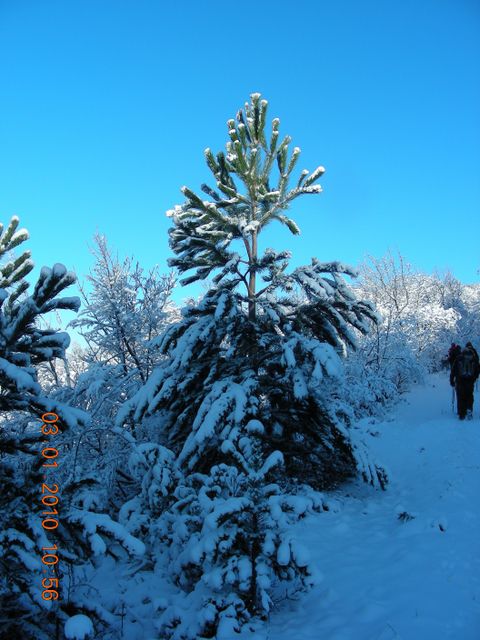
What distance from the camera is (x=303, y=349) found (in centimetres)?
628

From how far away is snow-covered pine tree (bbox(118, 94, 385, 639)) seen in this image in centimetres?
507

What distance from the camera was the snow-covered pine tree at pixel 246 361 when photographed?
5.07 metres

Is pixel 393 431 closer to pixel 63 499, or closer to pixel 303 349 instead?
pixel 303 349

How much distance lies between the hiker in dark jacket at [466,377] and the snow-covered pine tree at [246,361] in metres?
5.21

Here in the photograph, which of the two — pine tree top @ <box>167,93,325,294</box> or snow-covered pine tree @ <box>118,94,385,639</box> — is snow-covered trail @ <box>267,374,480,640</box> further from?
pine tree top @ <box>167,93,325,294</box>

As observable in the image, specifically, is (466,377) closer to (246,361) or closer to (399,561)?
(246,361)

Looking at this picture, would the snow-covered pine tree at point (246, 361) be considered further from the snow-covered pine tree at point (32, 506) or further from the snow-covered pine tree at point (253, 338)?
the snow-covered pine tree at point (32, 506)

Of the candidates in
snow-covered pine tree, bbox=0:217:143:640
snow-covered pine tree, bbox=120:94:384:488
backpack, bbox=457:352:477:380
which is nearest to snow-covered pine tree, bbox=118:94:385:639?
snow-covered pine tree, bbox=120:94:384:488

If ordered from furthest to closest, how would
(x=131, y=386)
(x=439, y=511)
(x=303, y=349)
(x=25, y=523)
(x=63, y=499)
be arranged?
(x=131, y=386) < (x=303, y=349) < (x=439, y=511) < (x=63, y=499) < (x=25, y=523)

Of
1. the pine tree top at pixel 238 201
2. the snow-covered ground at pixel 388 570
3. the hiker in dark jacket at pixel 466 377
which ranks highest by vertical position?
the pine tree top at pixel 238 201

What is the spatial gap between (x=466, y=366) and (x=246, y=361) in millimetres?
7361

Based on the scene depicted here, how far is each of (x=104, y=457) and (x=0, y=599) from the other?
4994 millimetres

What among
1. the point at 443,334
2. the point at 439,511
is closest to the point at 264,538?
the point at 439,511

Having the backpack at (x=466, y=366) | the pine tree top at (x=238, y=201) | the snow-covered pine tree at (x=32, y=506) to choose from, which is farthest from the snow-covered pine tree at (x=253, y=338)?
the backpack at (x=466, y=366)
